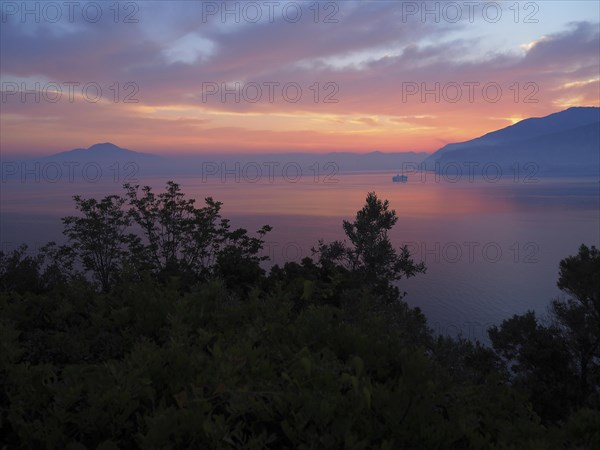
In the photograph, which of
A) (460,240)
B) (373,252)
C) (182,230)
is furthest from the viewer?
(460,240)

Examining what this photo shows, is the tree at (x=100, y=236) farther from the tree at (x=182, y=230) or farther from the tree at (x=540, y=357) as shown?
the tree at (x=540, y=357)

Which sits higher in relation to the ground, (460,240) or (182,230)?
(182,230)

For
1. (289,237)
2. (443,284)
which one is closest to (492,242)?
(443,284)

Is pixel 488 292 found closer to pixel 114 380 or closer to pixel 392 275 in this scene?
pixel 392 275

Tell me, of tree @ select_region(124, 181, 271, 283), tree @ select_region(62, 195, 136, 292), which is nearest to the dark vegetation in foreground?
tree @ select_region(124, 181, 271, 283)

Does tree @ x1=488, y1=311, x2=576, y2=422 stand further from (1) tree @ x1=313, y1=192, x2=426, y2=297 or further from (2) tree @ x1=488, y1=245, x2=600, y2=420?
(1) tree @ x1=313, y1=192, x2=426, y2=297

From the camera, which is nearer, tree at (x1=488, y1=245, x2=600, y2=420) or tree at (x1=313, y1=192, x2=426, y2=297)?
tree at (x1=488, y1=245, x2=600, y2=420)

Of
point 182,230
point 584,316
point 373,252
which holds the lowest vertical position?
point 584,316

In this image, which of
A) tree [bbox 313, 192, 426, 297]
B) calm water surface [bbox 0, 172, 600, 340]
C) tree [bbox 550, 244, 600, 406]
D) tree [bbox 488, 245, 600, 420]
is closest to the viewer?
tree [bbox 488, 245, 600, 420]

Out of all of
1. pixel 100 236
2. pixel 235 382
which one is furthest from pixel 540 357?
pixel 100 236

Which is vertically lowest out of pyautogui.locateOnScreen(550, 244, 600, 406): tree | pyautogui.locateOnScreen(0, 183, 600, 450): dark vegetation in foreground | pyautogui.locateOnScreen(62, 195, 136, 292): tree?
pyautogui.locateOnScreen(550, 244, 600, 406): tree

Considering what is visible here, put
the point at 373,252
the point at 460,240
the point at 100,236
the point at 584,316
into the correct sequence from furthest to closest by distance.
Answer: the point at 460,240 → the point at 100,236 → the point at 373,252 → the point at 584,316

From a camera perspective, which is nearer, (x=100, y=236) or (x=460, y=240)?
(x=100, y=236)

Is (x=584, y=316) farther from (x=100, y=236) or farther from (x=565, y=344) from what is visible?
(x=100, y=236)
